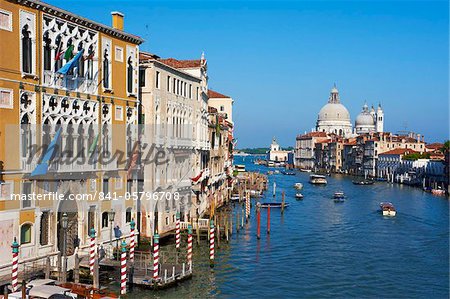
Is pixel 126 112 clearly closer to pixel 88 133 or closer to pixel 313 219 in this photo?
pixel 88 133

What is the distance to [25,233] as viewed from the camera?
15.9 metres

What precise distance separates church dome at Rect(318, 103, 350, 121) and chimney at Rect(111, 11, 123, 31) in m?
125

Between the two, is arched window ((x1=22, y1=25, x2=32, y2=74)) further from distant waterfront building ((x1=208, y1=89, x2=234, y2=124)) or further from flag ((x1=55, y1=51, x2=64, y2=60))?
distant waterfront building ((x1=208, y1=89, x2=234, y2=124))

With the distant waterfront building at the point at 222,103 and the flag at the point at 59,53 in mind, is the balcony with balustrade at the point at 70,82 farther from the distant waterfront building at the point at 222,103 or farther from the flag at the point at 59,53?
the distant waterfront building at the point at 222,103

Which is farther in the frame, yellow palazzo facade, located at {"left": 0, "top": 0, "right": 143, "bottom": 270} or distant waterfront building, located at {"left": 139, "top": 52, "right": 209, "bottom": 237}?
distant waterfront building, located at {"left": 139, "top": 52, "right": 209, "bottom": 237}

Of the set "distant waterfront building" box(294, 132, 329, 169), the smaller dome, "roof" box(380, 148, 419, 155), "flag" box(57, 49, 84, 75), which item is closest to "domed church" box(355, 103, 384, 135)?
the smaller dome

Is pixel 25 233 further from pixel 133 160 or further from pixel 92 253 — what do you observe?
pixel 133 160

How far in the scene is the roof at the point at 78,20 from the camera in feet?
51.9

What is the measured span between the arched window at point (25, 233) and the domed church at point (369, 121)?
122180mm

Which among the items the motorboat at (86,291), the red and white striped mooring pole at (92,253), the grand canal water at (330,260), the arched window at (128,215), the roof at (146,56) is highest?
the roof at (146,56)

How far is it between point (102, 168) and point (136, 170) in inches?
85.5

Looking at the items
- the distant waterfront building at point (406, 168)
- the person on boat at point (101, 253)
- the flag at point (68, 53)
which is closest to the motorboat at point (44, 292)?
the person on boat at point (101, 253)

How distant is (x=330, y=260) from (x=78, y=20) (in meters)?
12.4

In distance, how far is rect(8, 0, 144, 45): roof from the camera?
1580 cm
